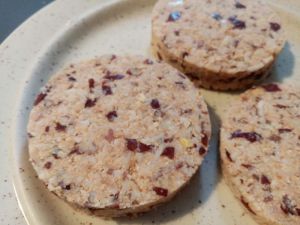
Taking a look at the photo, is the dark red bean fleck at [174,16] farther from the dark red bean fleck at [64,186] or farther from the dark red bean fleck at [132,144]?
the dark red bean fleck at [64,186]

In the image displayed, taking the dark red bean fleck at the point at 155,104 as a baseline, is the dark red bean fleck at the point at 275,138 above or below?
below

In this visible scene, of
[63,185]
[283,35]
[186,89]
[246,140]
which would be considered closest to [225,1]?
[283,35]

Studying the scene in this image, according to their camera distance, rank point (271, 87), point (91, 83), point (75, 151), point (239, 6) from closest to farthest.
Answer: point (75, 151), point (91, 83), point (271, 87), point (239, 6)

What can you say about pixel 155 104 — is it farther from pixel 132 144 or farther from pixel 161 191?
pixel 161 191

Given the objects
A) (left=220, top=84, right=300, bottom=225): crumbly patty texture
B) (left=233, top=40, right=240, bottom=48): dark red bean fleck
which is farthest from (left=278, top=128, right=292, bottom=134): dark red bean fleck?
(left=233, top=40, right=240, bottom=48): dark red bean fleck

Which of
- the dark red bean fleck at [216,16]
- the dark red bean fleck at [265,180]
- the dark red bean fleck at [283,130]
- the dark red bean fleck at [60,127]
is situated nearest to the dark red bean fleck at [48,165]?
the dark red bean fleck at [60,127]

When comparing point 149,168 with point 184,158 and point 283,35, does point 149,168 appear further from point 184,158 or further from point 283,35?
point 283,35

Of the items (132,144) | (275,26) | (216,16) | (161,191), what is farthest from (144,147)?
(275,26)
